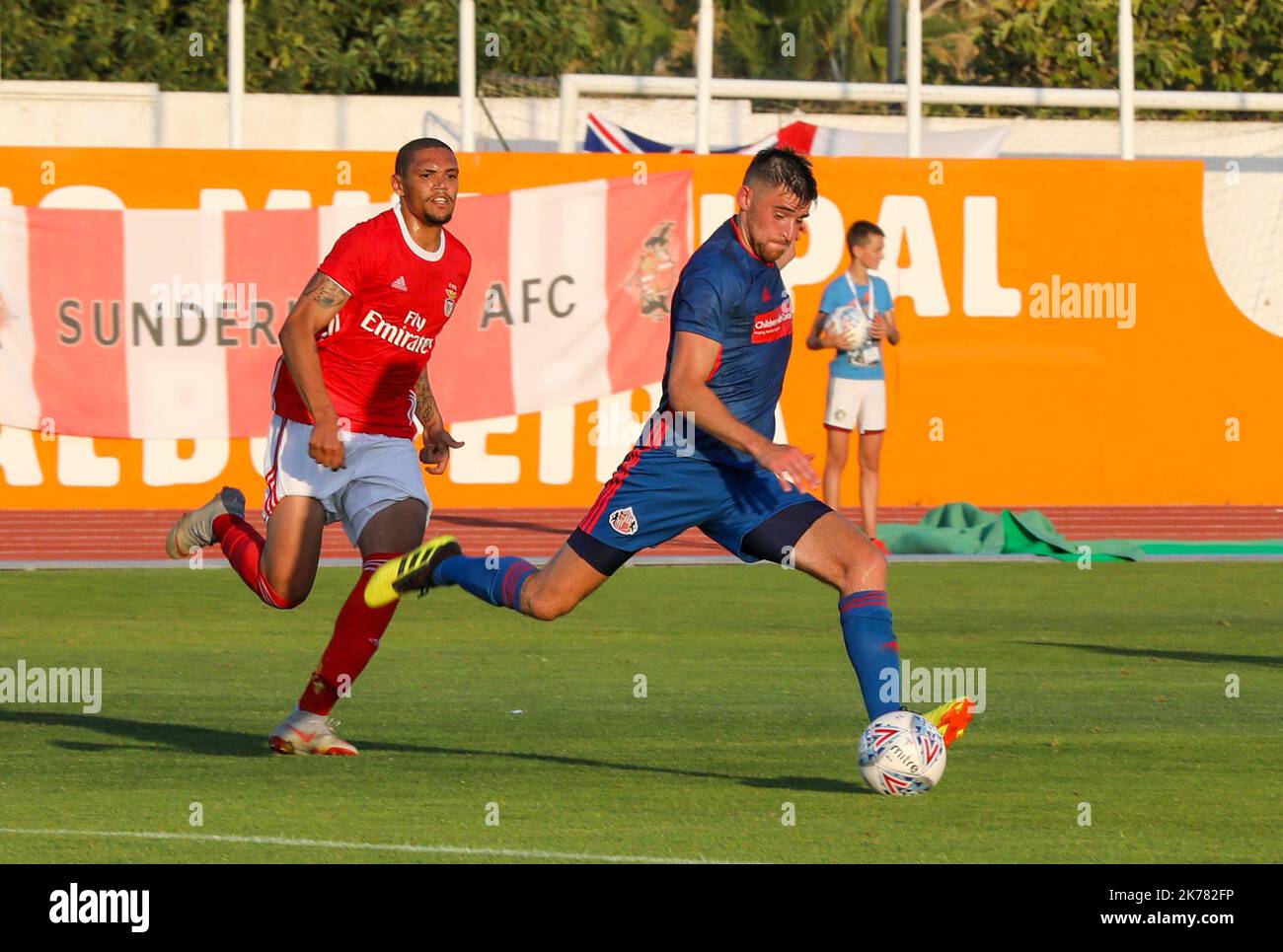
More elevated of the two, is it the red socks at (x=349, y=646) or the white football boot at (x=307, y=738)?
the red socks at (x=349, y=646)

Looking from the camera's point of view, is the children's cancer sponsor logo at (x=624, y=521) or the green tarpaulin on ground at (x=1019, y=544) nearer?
the children's cancer sponsor logo at (x=624, y=521)

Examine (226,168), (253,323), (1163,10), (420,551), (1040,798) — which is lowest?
(1040,798)

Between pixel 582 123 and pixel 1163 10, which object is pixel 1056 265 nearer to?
pixel 582 123

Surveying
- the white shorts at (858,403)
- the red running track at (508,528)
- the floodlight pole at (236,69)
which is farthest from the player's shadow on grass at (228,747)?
the floodlight pole at (236,69)

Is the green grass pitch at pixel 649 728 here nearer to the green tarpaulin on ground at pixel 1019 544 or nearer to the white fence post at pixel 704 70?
the green tarpaulin on ground at pixel 1019 544

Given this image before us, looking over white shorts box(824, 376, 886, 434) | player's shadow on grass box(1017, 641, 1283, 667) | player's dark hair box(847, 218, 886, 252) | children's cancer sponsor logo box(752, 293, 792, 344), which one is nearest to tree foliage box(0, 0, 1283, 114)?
player's dark hair box(847, 218, 886, 252)

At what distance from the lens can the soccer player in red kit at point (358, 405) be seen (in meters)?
8.52

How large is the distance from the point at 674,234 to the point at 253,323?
3.77 metres

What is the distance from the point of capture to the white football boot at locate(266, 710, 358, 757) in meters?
8.63

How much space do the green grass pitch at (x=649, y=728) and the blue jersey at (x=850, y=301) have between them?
2.08m

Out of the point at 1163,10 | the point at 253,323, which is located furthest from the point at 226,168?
the point at 1163,10

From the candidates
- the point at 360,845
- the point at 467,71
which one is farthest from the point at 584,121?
the point at 360,845

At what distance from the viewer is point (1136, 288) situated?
819 inches

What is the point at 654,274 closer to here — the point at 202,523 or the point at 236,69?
the point at 236,69
